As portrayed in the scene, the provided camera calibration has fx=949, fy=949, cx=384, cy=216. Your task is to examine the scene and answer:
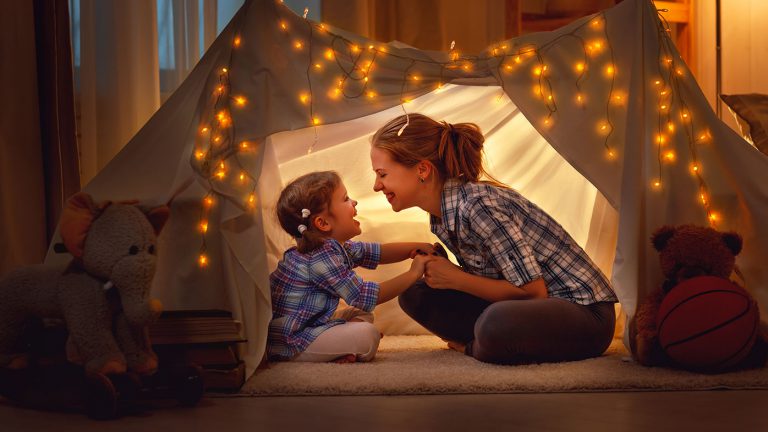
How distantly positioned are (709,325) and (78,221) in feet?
4.59

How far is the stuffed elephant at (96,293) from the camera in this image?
1.90 m

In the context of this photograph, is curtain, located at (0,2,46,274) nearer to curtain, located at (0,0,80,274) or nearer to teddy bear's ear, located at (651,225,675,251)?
curtain, located at (0,0,80,274)

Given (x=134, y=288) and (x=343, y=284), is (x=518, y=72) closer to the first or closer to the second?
(x=343, y=284)

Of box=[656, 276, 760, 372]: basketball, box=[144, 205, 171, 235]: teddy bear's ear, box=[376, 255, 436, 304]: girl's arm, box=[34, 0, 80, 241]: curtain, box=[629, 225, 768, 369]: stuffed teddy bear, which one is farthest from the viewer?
box=[34, 0, 80, 241]: curtain

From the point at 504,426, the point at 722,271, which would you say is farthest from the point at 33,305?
the point at 722,271

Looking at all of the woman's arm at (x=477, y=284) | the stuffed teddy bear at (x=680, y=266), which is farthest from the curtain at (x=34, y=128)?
the stuffed teddy bear at (x=680, y=266)

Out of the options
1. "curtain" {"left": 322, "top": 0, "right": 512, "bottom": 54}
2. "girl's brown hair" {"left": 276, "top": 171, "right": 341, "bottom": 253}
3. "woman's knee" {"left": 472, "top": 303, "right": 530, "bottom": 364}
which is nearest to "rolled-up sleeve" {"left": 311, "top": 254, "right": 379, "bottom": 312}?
"girl's brown hair" {"left": 276, "top": 171, "right": 341, "bottom": 253}

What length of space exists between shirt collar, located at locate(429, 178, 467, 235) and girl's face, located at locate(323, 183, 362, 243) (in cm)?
27

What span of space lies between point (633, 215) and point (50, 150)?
1.82m

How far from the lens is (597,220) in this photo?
2812 millimetres

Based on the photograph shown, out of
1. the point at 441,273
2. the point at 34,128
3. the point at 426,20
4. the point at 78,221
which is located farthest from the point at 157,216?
the point at 426,20

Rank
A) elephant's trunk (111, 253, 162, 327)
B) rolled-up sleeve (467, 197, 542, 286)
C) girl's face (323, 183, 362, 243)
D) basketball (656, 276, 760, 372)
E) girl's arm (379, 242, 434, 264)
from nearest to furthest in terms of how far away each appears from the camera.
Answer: elephant's trunk (111, 253, 162, 327), basketball (656, 276, 760, 372), rolled-up sleeve (467, 197, 542, 286), girl's face (323, 183, 362, 243), girl's arm (379, 242, 434, 264)

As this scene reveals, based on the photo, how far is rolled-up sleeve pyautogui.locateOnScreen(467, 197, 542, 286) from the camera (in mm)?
2420

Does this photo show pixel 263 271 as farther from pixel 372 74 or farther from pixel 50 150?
pixel 50 150
